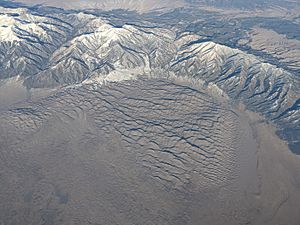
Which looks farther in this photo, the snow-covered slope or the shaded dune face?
the snow-covered slope

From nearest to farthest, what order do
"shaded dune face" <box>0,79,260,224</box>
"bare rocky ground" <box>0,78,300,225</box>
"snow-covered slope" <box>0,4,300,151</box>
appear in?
1. "bare rocky ground" <box>0,78,300,225</box>
2. "shaded dune face" <box>0,79,260,224</box>
3. "snow-covered slope" <box>0,4,300,151</box>

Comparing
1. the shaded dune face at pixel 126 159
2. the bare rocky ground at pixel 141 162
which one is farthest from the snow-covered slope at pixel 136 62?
the shaded dune face at pixel 126 159

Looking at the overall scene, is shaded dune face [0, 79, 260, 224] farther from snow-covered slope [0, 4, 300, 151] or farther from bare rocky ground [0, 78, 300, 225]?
snow-covered slope [0, 4, 300, 151]

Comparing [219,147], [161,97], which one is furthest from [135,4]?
[219,147]

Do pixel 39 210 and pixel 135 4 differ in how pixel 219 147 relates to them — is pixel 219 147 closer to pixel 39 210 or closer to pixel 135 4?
pixel 39 210

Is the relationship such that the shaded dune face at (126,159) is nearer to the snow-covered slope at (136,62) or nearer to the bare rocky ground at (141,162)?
the bare rocky ground at (141,162)

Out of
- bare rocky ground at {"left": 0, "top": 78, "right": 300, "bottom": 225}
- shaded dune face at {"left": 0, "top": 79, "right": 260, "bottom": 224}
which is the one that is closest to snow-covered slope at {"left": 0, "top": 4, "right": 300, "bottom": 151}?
bare rocky ground at {"left": 0, "top": 78, "right": 300, "bottom": 225}

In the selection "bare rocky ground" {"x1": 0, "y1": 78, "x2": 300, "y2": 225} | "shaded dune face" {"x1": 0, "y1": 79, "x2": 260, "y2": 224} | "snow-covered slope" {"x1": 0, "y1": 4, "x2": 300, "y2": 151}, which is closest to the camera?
"bare rocky ground" {"x1": 0, "y1": 78, "x2": 300, "y2": 225}
